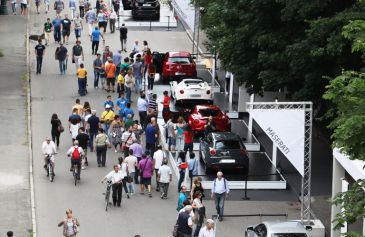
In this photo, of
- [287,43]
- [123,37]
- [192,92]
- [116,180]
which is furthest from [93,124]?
[123,37]

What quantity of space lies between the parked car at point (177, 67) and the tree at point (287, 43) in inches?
382

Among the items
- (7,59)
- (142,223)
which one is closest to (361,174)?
(142,223)

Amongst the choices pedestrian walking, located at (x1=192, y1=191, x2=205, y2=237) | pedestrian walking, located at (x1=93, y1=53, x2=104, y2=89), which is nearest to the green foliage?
pedestrian walking, located at (x1=192, y1=191, x2=205, y2=237)

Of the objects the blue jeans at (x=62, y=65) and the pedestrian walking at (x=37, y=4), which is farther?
the pedestrian walking at (x=37, y=4)

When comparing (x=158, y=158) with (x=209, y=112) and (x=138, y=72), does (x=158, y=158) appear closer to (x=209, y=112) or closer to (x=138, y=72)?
(x=209, y=112)

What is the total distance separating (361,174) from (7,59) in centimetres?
2930

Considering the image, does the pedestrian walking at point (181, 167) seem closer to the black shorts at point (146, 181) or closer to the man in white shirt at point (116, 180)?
the black shorts at point (146, 181)

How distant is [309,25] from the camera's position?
37.3 metres

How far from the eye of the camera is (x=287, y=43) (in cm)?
3869

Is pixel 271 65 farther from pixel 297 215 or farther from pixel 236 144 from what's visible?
pixel 297 215

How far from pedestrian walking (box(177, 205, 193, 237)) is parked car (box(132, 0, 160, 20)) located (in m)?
36.0

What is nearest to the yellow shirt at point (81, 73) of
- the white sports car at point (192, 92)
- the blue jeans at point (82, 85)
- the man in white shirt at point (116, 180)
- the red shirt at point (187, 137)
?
the blue jeans at point (82, 85)

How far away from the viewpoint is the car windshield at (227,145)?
39312 mm

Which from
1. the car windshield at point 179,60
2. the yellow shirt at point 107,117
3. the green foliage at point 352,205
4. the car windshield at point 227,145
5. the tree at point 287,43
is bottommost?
the car windshield at point 227,145
